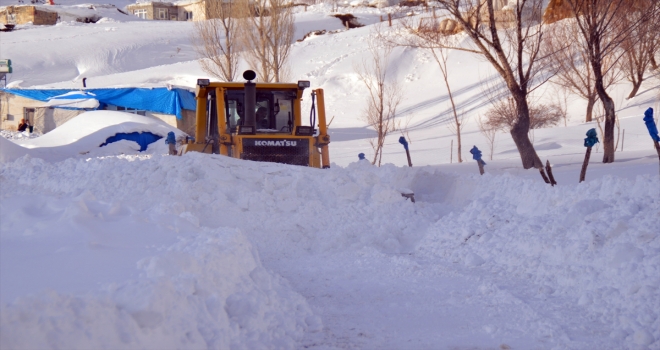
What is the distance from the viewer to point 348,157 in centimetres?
2509

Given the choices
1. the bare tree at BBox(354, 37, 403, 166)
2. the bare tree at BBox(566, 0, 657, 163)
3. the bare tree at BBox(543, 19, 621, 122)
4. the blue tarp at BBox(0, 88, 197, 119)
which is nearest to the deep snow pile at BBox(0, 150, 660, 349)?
the bare tree at BBox(566, 0, 657, 163)

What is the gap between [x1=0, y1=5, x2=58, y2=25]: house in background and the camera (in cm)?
6328

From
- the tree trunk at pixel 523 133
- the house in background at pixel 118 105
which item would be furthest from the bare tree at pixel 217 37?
the tree trunk at pixel 523 133

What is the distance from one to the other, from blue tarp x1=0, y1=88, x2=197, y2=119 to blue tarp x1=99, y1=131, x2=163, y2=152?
4.23 metres

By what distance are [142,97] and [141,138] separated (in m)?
6.01

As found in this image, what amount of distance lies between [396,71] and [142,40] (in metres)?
21.6

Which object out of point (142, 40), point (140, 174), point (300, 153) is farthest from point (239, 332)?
point (142, 40)

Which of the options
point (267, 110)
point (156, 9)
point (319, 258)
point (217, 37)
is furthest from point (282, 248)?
point (156, 9)

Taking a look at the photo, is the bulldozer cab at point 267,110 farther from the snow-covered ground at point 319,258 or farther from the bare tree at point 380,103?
the bare tree at point 380,103

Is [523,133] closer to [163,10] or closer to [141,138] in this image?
[141,138]

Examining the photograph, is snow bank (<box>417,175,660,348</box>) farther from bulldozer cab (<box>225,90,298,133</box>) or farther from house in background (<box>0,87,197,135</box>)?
house in background (<box>0,87,197,135</box>)

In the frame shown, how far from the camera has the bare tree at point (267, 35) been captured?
1164 inches

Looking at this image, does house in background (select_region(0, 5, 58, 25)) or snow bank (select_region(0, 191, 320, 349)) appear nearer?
snow bank (select_region(0, 191, 320, 349))

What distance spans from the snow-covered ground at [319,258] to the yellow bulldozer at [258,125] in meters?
0.89
